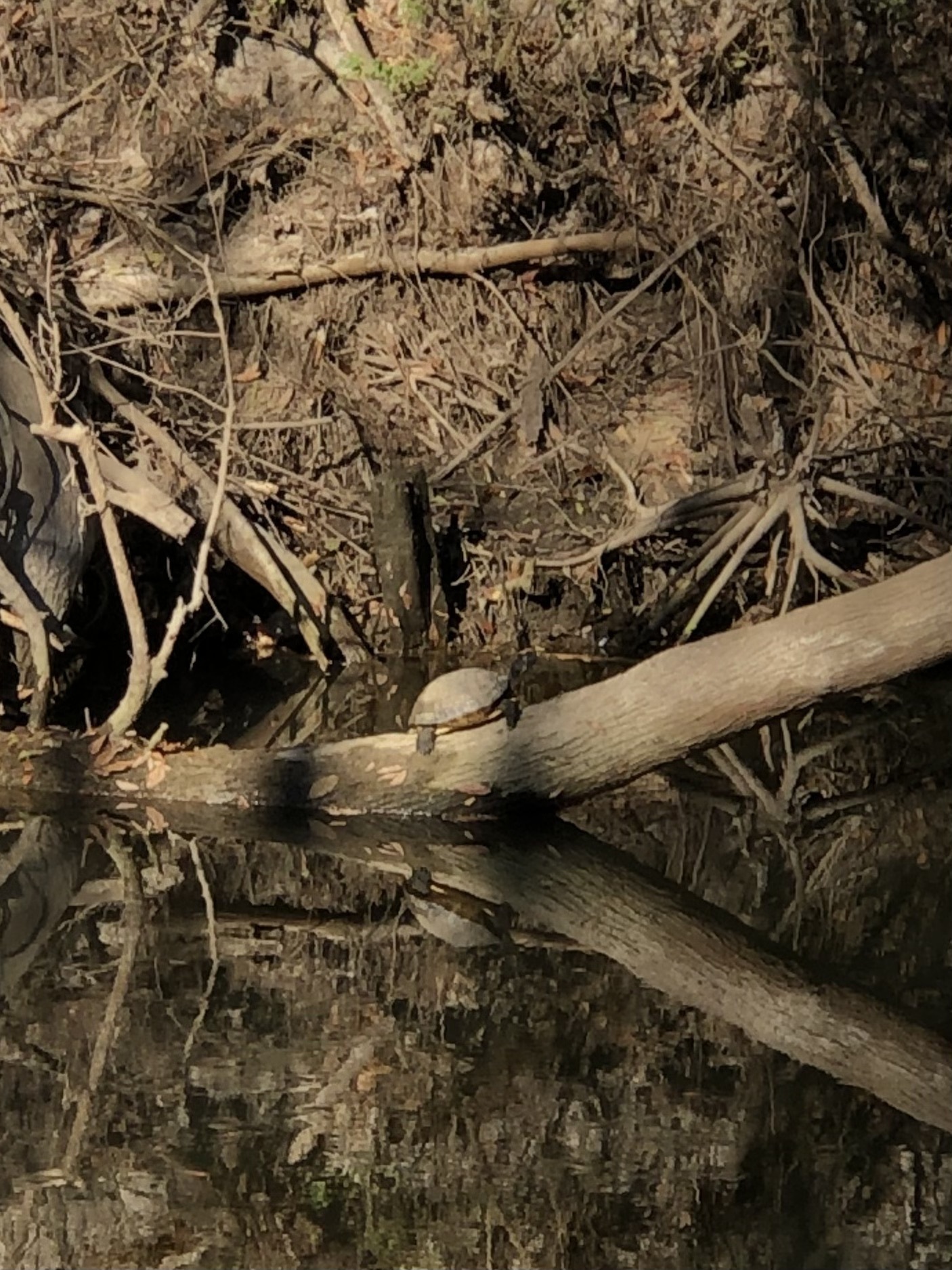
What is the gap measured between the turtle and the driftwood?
0.12ft

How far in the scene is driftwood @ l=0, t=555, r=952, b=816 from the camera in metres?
4.10

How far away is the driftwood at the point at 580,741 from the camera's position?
4098mm

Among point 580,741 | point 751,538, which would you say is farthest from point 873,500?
point 580,741

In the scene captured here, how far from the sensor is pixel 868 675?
4133 mm

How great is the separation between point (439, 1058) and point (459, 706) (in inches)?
55.0

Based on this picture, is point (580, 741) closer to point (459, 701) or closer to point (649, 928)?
point (459, 701)

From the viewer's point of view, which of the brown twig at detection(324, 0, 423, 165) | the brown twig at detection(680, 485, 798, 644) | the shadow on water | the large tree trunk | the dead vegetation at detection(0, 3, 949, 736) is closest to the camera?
the shadow on water

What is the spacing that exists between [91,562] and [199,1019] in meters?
3.12

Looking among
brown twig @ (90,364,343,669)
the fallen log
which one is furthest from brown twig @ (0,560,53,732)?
brown twig @ (90,364,343,669)

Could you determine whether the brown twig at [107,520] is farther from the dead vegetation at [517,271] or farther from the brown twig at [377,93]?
the brown twig at [377,93]

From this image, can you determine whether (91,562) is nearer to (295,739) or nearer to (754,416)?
(295,739)

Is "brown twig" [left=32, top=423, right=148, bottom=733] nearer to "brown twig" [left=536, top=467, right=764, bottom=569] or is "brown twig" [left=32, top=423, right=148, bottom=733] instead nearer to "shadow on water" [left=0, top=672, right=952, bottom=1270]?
"shadow on water" [left=0, top=672, right=952, bottom=1270]

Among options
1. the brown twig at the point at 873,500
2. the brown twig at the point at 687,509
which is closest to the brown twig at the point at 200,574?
the brown twig at the point at 687,509

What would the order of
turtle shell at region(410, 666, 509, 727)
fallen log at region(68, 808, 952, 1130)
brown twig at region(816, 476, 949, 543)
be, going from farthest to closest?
brown twig at region(816, 476, 949, 543) < turtle shell at region(410, 666, 509, 727) < fallen log at region(68, 808, 952, 1130)
